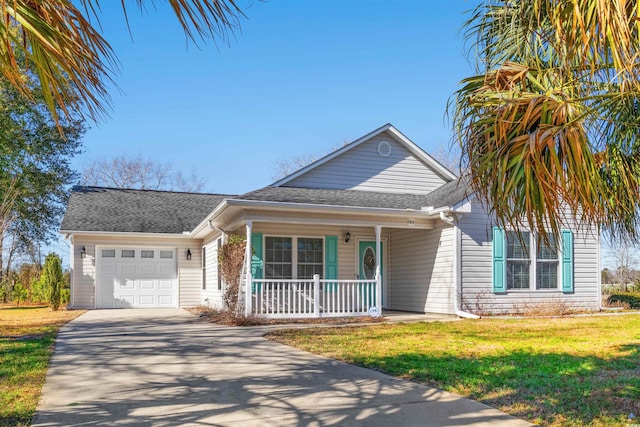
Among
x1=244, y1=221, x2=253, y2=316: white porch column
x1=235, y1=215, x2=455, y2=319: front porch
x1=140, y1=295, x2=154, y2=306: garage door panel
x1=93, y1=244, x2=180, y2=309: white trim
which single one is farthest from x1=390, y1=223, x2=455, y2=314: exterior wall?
x1=140, y1=295, x2=154, y2=306: garage door panel

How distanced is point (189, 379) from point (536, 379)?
3.83 m

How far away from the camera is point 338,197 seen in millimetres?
14773

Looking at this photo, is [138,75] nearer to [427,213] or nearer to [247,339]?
[247,339]

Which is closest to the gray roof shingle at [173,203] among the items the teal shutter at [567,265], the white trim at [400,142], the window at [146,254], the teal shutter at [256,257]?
the white trim at [400,142]

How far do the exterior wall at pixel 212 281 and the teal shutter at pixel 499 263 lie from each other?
703 centimetres

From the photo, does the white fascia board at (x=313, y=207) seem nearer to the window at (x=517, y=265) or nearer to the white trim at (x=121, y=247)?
the window at (x=517, y=265)

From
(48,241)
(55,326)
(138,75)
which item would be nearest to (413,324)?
(55,326)

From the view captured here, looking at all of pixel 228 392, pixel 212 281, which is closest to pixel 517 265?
pixel 212 281

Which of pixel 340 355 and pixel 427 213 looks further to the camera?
pixel 427 213

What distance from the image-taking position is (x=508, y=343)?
907 centimetres

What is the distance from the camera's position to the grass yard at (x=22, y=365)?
4.99m

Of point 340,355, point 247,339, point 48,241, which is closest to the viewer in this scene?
point 340,355

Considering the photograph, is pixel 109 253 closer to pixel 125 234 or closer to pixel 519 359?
pixel 125 234

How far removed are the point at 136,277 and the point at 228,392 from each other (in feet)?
44.8
